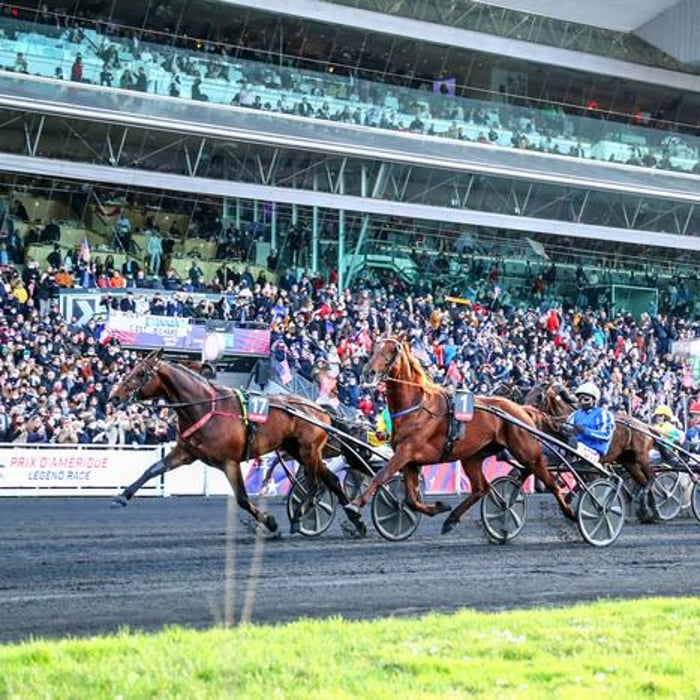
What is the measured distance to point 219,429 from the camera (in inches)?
560

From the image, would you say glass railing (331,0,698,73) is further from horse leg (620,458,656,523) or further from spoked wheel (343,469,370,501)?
spoked wheel (343,469,370,501)

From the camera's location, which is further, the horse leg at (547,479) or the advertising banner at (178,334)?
the advertising banner at (178,334)

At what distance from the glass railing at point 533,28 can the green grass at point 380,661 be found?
30.5m

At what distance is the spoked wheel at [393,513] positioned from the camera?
14.2m

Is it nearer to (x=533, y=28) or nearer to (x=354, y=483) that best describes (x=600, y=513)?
(x=354, y=483)

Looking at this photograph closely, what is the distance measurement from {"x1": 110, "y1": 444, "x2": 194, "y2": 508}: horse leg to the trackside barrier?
7.06 meters

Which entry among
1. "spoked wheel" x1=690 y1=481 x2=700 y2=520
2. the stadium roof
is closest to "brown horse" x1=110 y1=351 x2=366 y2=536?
"spoked wheel" x1=690 y1=481 x2=700 y2=520

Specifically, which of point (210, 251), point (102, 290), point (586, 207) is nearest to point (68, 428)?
point (102, 290)

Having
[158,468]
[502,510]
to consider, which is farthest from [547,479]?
Result: [158,468]

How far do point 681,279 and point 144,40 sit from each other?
60.7 ft

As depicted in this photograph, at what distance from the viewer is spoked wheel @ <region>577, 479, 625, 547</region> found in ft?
46.7

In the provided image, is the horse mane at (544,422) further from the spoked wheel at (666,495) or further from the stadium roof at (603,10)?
the stadium roof at (603,10)

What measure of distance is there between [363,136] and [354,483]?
20.2m

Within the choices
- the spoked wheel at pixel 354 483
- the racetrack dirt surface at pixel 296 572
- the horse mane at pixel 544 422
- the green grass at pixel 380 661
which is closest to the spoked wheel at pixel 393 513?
the racetrack dirt surface at pixel 296 572
